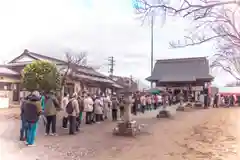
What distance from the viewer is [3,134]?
23.8 feet

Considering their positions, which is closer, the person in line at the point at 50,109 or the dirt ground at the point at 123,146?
the dirt ground at the point at 123,146

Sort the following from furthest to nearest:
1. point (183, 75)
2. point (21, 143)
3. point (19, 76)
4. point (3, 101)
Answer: point (183, 75) < point (19, 76) < point (3, 101) < point (21, 143)

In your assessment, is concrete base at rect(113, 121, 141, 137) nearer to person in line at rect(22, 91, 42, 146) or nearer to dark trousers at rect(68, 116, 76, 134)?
dark trousers at rect(68, 116, 76, 134)

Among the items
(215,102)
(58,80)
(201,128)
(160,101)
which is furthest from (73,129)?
(215,102)

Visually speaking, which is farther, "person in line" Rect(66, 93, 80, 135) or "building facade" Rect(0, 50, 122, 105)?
"building facade" Rect(0, 50, 122, 105)

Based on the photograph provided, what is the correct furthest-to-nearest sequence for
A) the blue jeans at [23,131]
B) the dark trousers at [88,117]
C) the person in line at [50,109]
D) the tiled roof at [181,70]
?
the tiled roof at [181,70], the dark trousers at [88,117], the person in line at [50,109], the blue jeans at [23,131]

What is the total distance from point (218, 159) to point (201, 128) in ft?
14.1

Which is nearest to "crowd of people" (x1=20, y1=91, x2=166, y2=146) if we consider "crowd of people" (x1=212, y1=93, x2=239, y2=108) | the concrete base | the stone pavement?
the stone pavement

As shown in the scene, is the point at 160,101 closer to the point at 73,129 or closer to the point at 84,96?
the point at 84,96

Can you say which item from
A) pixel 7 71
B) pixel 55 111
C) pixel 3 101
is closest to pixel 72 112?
pixel 55 111

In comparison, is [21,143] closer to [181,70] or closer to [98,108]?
[98,108]

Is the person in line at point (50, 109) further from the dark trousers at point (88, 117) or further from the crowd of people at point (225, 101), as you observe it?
the crowd of people at point (225, 101)

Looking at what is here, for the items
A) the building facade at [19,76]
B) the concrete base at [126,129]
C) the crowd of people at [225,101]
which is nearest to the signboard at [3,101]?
the building facade at [19,76]

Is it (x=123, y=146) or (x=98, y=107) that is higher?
(x=98, y=107)
